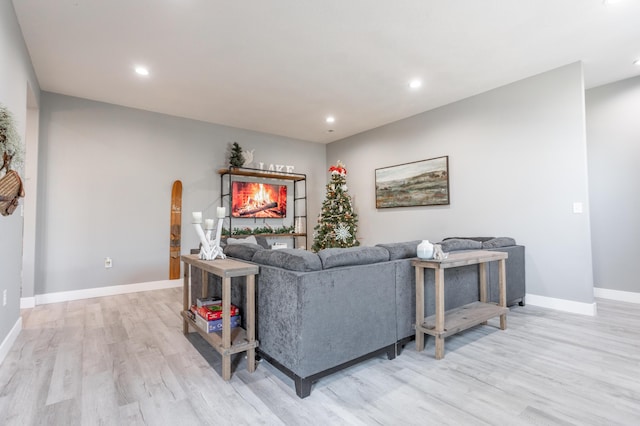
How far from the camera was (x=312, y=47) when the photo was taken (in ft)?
10.5

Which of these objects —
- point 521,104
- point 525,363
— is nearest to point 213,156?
point 521,104

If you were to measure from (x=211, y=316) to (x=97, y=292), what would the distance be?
3.18 meters

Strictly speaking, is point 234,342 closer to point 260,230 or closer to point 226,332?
point 226,332

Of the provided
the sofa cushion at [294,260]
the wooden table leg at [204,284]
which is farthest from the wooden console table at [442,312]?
the wooden table leg at [204,284]

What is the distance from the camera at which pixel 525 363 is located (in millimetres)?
2271

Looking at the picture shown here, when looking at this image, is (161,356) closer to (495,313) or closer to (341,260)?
(341,260)

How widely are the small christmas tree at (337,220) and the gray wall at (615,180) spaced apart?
3519mm

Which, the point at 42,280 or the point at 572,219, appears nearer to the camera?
the point at 572,219

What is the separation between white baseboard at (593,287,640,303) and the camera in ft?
12.8

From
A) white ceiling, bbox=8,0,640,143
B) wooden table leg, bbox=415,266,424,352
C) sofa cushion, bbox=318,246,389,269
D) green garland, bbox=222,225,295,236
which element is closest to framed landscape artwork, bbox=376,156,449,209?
white ceiling, bbox=8,0,640,143

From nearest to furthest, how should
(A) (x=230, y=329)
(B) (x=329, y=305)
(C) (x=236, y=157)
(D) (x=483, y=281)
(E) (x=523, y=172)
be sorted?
(B) (x=329, y=305)
(A) (x=230, y=329)
(D) (x=483, y=281)
(E) (x=523, y=172)
(C) (x=236, y=157)

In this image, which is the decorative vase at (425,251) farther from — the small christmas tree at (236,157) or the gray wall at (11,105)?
the small christmas tree at (236,157)

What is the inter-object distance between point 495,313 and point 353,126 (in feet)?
13.6

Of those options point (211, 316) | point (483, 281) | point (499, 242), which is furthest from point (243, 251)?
point (499, 242)
